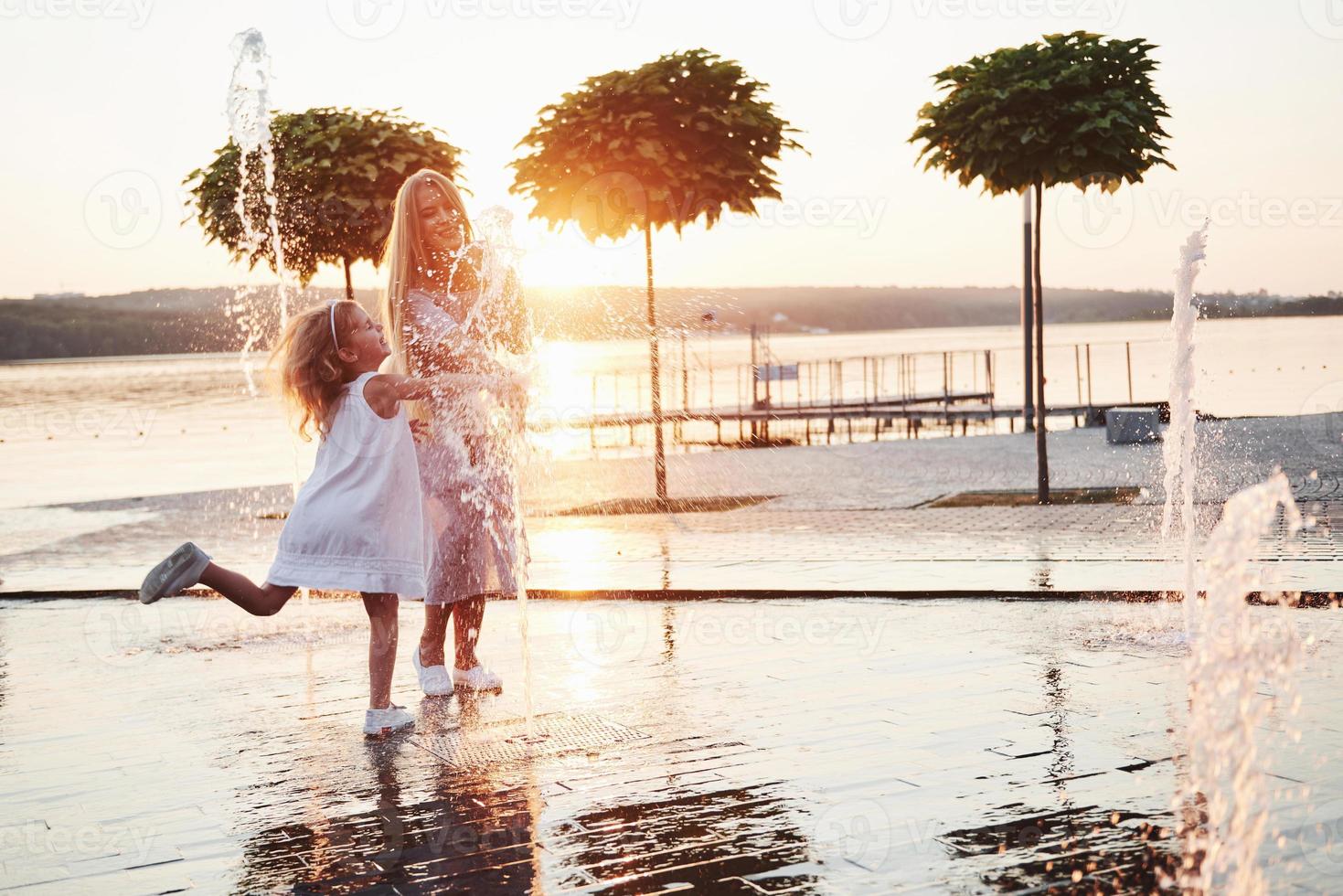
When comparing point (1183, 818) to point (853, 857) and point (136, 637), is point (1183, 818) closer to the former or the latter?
point (853, 857)

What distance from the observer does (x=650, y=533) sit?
492 inches

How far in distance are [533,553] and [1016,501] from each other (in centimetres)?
525

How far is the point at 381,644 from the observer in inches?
217

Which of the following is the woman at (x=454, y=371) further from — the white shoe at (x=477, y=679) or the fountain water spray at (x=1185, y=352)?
the fountain water spray at (x=1185, y=352)

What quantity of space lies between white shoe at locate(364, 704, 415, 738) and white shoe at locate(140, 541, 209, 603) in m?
0.86

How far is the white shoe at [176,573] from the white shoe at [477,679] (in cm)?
134

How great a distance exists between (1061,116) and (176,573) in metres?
9.81

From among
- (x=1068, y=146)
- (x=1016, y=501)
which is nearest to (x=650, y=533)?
(x=1016, y=501)

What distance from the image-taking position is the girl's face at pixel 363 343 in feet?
18.4

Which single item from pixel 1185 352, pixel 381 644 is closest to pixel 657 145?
pixel 1185 352
